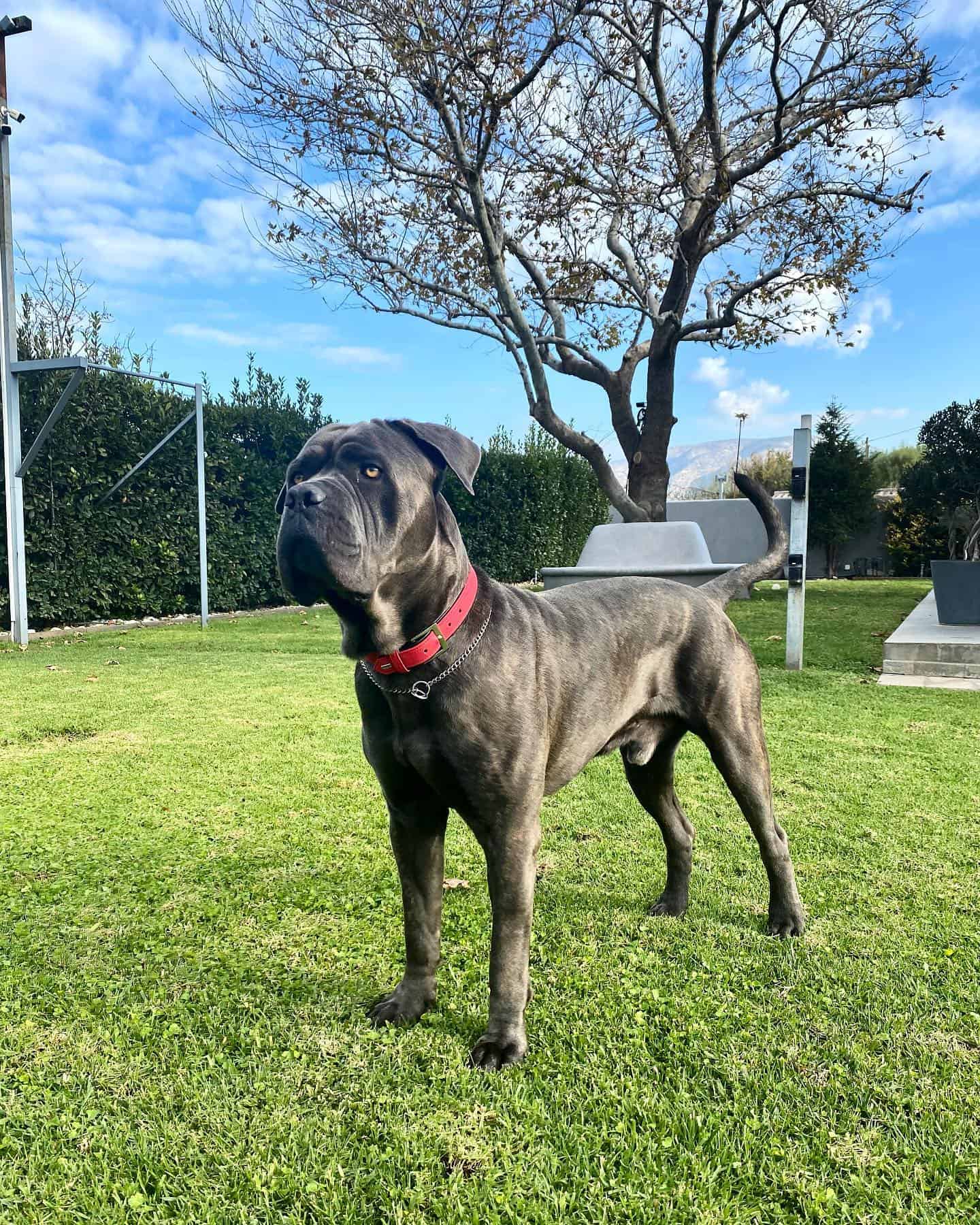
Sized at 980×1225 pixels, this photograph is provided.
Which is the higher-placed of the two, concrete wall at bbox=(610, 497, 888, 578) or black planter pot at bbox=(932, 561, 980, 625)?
concrete wall at bbox=(610, 497, 888, 578)

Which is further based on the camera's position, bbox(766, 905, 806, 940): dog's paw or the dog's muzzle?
bbox(766, 905, 806, 940): dog's paw

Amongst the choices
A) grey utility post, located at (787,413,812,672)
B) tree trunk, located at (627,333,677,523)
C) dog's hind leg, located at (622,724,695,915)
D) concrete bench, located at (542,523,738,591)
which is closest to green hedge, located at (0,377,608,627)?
concrete bench, located at (542,523,738,591)

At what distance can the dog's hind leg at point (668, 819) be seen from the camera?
112 inches

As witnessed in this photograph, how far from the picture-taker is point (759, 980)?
2.38 m

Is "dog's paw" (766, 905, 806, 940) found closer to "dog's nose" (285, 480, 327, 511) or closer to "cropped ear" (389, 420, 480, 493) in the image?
"cropped ear" (389, 420, 480, 493)

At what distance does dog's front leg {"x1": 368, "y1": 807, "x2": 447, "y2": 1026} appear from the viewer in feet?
7.27

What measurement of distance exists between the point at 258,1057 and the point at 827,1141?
4.56ft

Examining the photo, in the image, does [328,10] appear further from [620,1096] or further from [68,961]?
[620,1096]

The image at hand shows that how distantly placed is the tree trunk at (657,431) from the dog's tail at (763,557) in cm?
1065

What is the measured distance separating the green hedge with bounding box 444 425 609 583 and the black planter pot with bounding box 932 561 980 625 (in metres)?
8.99

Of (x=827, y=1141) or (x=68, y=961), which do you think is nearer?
(x=827, y=1141)

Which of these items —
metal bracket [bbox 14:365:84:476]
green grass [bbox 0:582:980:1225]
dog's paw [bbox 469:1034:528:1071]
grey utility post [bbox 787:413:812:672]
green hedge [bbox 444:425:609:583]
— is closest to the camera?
green grass [bbox 0:582:980:1225]

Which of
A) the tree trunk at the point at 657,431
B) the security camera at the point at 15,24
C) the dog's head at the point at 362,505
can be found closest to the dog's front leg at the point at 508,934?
the dog's head at the point at 362,505

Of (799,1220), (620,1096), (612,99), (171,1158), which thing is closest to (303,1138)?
(171,1158)
